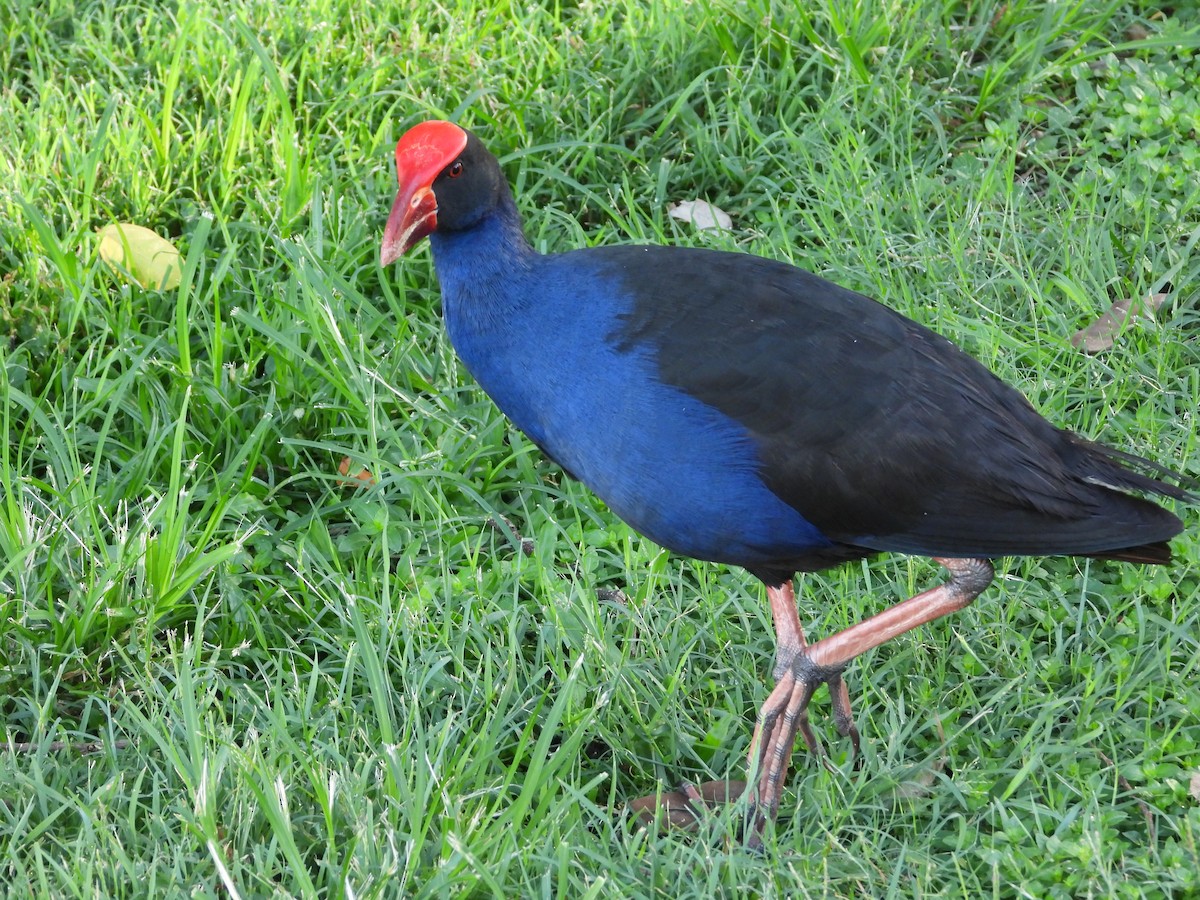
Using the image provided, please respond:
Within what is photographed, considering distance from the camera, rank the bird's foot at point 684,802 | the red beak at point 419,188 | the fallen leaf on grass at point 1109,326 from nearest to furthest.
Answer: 1. the bird's foot at point 684,802
2. the red beak at point 419,188
3. the fallen leaf on grass at point 1109,326

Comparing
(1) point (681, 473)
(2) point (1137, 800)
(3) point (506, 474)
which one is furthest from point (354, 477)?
(2) point (1137, 800)

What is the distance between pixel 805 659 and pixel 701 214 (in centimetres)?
167

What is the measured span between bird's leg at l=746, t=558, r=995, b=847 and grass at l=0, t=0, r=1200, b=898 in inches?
3.4

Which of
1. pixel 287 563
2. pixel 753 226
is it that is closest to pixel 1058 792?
pixel 287 563

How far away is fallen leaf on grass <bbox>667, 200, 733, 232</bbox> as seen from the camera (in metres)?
4.02

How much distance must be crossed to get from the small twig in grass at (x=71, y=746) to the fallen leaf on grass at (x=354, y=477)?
83 cm

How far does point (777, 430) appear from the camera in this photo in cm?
256

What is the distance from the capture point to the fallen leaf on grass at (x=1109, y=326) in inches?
139

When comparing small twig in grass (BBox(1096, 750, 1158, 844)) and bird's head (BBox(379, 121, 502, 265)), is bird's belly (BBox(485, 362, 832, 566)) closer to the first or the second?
bird's head (BBox(379, 121, 502, 265))

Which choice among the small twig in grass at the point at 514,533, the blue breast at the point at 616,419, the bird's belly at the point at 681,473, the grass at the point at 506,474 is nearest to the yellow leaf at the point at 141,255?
the grass at the point at 506,474

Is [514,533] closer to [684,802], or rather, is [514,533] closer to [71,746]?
[684,802]

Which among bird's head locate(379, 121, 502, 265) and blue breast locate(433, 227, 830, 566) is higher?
bird's head locate(379, 121, 502, 265)

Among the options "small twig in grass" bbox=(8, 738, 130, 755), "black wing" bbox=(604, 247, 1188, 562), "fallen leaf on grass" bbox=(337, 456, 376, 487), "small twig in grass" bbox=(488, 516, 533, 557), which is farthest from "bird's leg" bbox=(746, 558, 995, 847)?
"small twig in grass" bbox=(8, 738, 130, 755)

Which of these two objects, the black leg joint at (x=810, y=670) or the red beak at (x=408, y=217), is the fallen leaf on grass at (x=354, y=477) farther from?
the black leg joint at (x=810, y=670)
